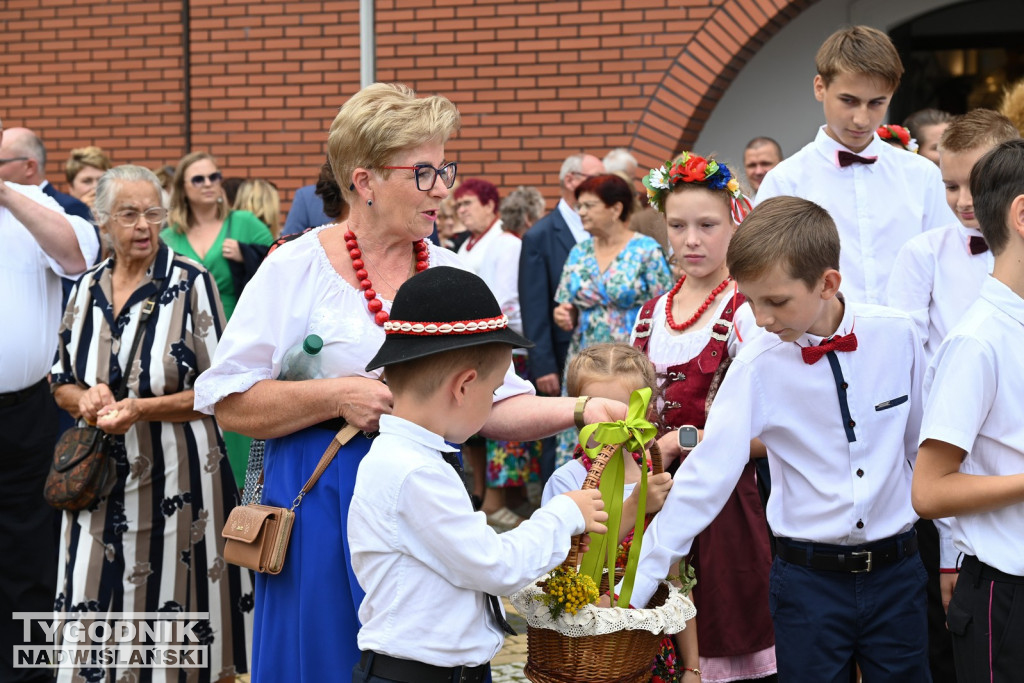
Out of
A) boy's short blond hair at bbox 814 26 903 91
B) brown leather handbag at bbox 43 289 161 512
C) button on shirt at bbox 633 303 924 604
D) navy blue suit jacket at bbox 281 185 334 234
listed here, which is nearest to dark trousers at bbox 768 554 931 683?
button on shirt at bbox 633 303 924 604

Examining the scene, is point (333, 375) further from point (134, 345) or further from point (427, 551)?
point (134, 345)

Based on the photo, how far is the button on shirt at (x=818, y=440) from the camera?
3.25 metres

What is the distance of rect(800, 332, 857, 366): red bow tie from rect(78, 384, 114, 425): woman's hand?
2.68 metres

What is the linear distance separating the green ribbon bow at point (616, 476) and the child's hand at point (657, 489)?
Result: 167 millimetres

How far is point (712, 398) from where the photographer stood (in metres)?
4.20

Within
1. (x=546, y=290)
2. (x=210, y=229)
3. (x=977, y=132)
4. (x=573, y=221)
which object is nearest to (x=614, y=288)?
(x=546, y=290)

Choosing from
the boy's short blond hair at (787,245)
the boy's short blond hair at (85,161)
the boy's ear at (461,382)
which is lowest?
the boy's ear at (461,382)

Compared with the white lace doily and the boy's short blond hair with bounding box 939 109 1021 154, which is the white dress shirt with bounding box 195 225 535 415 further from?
the boy's short blond hair with bounding box 939 109 1021 154

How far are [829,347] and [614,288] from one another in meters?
3.48

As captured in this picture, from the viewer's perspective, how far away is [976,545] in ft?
9.00

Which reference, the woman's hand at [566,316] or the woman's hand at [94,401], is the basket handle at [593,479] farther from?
the woman's hand at [566,316]

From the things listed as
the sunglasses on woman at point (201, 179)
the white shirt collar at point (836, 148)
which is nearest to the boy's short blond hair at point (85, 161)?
the sunglasses on woman at point (201, 179)

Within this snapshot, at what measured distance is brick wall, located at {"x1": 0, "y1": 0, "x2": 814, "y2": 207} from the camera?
29.9 ft

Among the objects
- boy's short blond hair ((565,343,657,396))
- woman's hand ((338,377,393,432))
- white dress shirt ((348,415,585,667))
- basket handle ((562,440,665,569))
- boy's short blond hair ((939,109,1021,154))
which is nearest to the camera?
white dress shirt ((348,415,585,667))
